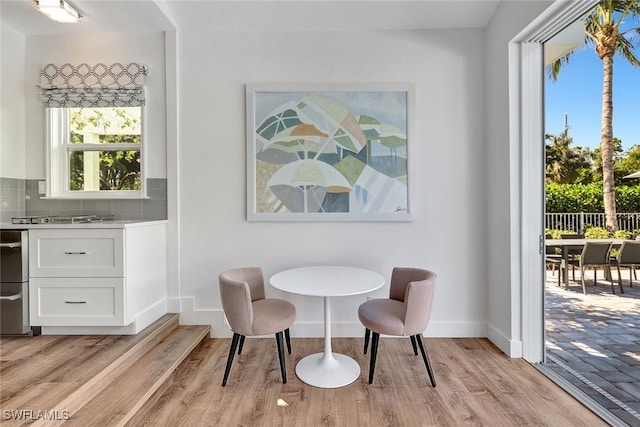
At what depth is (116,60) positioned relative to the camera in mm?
2752

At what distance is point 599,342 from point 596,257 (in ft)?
2.23

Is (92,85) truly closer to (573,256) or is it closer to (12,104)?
(12,104)

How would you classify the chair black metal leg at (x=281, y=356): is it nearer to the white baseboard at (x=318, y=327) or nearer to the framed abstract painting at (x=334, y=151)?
the white baseboard at (x=318, y=327)

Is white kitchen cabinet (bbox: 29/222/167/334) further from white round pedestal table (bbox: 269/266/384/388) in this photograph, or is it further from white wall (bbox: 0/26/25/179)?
white round pedestal table (bbox: 269/266/384/388)

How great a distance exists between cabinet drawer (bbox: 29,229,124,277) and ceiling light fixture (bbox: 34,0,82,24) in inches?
65.0

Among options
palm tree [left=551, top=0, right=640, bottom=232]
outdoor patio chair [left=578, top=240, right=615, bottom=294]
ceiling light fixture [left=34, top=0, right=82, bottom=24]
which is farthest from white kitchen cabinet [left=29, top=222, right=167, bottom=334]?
Answer: outdoor patio chair [left=578, top=240, right=615, bottom=294]

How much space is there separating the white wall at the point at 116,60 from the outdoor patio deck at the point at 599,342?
3.55 metres

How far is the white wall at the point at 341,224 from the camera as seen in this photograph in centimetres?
273

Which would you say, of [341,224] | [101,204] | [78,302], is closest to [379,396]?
[341,224]

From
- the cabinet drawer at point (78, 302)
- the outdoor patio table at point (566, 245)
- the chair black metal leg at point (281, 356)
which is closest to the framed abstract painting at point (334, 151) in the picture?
the chair black metal leg at point (281, 356)

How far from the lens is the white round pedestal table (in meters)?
1.96

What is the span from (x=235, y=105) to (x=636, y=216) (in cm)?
320

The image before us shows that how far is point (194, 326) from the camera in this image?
8.85 feet

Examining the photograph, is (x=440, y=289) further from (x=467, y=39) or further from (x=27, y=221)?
(x=27, y=221)
